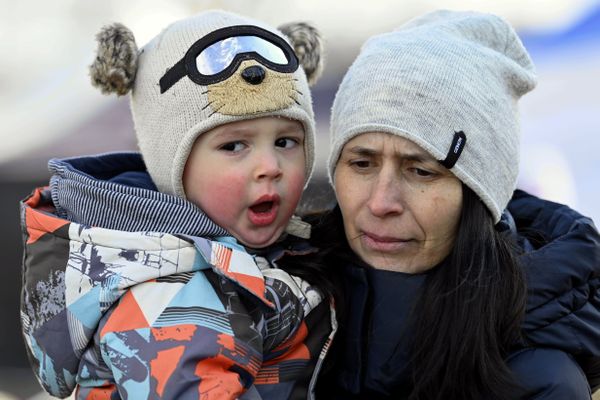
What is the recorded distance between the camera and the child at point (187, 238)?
55.7 inches

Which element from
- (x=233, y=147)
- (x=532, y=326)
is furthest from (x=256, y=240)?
(x=532, y=326)

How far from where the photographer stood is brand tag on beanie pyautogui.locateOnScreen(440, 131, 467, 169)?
1595 millimetres

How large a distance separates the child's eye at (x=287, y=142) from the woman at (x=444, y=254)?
94mm

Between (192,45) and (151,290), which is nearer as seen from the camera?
(151,290)

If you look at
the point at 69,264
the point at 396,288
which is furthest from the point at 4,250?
the point at 396,288

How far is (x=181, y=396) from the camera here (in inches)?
53.2

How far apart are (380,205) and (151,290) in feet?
1.60

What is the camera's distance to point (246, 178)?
1.63m

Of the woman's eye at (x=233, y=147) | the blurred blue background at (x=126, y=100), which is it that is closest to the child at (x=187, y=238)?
the woman's eye at (x=233, y=147)

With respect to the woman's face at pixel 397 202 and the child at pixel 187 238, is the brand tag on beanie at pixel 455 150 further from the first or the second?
the child at pixel 187 238

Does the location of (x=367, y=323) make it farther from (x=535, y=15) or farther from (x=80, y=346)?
(x=535, y=15)

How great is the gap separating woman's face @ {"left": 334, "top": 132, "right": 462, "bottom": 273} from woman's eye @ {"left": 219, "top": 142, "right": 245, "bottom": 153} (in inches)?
9.0

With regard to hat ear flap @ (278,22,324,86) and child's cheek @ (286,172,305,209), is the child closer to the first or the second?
child's cheek @ (286,172,305,209)

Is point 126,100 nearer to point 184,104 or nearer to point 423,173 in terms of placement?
point 184,104
